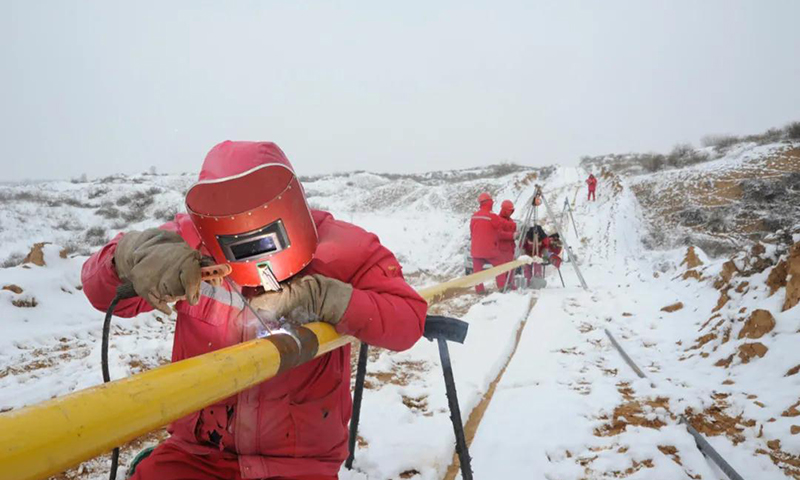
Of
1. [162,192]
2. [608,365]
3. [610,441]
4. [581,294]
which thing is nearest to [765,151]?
[581,294]

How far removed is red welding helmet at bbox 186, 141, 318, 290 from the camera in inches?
60.9

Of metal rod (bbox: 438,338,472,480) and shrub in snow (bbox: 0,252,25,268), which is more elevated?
metal rod (bbox: 438,338,472,480)

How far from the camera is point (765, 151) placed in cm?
1953

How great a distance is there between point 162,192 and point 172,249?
965 inches

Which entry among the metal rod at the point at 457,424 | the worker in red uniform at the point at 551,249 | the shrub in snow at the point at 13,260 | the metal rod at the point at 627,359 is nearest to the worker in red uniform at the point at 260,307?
the metal rod at the point at 457,424

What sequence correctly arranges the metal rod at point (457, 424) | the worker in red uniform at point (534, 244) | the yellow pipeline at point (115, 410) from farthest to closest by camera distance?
the worker in red uniform at point (534, 244)
the metal rod at point (457, 424)
the yellow pipeline at point (115, 410)

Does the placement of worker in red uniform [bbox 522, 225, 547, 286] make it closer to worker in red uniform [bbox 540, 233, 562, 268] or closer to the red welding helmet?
worker in red uniform [bbox 540, 233, 562, 268]

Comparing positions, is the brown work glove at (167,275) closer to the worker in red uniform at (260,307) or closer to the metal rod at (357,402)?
the worker in red uniform at (260,307)

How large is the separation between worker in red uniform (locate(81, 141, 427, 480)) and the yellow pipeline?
43 cm

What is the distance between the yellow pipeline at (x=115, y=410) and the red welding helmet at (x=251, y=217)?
453 millimetres

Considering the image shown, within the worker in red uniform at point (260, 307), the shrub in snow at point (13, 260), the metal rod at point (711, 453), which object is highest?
the worker in red uniform at point (260, 307)

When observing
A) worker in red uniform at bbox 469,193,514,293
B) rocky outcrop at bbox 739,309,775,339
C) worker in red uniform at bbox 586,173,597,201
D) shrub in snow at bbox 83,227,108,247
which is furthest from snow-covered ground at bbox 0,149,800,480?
worker in red uniform at bbox 586,173,597,201

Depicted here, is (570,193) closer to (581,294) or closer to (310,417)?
(581,294)

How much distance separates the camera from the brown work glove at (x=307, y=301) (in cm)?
156
